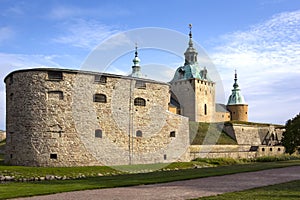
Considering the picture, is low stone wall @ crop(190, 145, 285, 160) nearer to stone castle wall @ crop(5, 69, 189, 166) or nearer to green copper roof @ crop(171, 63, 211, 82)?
stone castle wall @ crop(5, 69, 189, 166)

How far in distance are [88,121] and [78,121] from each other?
682 millimetres

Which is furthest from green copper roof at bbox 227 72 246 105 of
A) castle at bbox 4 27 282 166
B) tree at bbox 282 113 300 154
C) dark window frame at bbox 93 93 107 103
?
dark window frame at bbox 93 93 107 103

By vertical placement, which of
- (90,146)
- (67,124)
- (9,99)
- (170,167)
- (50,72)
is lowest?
(170,167)

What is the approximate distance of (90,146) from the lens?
883 inches

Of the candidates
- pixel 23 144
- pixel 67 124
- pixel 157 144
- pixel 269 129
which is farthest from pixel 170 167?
pixel 269 129

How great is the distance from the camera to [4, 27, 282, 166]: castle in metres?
21.4

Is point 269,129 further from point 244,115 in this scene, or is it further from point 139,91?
point 139,91

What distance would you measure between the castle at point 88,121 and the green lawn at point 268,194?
1332cm

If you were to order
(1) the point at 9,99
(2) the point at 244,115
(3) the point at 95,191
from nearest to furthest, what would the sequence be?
(3) the point at 95,191, (1) the point at 9,99, (2) the point at 244,115

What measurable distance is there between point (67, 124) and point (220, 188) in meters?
12.6

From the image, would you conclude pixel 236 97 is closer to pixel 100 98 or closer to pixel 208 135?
pixel 208 135

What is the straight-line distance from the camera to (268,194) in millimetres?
10094

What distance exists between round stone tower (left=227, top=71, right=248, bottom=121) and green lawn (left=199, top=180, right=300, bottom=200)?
186 ft

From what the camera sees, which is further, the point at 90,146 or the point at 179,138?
the point at 179,138
